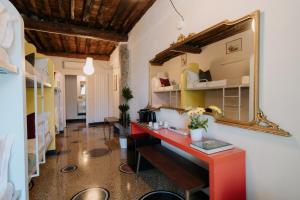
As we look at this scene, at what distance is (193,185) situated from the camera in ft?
4.71

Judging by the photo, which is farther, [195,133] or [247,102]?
[195,133]

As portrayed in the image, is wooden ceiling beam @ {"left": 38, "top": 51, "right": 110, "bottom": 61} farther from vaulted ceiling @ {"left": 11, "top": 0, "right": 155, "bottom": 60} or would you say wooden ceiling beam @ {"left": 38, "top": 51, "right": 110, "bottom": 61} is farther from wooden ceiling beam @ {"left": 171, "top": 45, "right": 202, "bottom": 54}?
wooden ceiling beam @ {"left": 171, "top": 45, "right": 202, "bottom": 54}

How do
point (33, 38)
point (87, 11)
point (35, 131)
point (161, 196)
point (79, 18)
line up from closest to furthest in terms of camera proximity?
1. point (35, 131)
2. point (161, 196)
3. point (87, 11)
4. point (79, 18)
5. point (33, 38)

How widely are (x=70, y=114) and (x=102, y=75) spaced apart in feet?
8.50

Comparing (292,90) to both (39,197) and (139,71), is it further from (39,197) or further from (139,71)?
(139,71)

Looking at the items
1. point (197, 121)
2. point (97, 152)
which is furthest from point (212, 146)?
point (97, 152)

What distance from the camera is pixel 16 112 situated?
1.31 metres

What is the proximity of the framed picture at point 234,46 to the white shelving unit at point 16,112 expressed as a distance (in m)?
1.88

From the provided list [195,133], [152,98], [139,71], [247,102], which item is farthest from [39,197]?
[139,71]

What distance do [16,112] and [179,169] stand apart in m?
1.63

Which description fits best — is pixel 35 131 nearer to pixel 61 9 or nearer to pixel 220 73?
pixel 220 73

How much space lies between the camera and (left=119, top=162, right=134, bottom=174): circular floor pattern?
248 cm

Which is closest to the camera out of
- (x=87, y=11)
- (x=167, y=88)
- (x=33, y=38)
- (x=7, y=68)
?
(x=7, y=68)

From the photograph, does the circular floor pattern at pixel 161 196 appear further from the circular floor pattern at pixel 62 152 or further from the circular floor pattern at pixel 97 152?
the circular floor pattern at pixel 62 152
